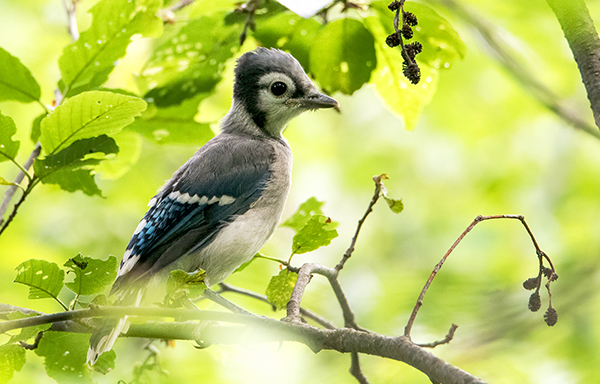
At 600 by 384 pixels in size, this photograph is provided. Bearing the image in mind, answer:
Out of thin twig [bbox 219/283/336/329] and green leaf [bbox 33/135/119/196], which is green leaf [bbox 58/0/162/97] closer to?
green leaf [bbox 33/135/119/196]

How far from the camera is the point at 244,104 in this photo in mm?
2061

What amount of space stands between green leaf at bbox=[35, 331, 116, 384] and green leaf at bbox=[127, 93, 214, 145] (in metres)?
0.58

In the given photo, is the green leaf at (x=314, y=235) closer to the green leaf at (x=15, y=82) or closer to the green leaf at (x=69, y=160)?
the green leaf at (x=69, y=160)

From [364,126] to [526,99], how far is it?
1.31 m

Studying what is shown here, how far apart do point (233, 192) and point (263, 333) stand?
0.77m

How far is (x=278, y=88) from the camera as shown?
190cm

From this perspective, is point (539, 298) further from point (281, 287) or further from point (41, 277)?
point (41, 277)

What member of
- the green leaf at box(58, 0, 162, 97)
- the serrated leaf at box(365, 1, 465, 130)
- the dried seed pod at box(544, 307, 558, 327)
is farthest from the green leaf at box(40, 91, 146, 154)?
the dried seed pod at box(544, 307, 558, 327)

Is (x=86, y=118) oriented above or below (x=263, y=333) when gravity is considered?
above

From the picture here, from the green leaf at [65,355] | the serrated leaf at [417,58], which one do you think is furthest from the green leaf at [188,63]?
the green leaf at [65,355]

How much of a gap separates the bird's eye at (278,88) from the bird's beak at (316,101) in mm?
70

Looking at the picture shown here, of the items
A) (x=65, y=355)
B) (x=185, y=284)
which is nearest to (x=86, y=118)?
(x=185, y=284)


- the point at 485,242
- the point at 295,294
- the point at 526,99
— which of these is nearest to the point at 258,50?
the point at 295,294

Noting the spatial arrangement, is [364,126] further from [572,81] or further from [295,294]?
[295,294]
